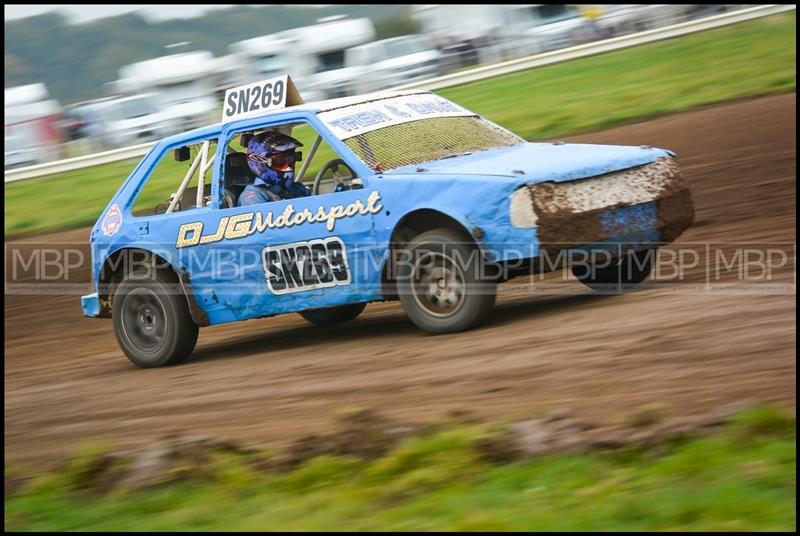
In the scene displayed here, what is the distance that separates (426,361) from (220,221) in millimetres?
2014

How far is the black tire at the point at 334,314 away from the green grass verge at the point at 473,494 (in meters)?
4.00

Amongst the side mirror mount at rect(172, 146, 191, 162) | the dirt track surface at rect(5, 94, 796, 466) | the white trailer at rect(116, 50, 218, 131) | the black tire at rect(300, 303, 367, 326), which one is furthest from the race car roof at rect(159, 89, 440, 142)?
the white trailer at rect(116, 50, 218, 131)

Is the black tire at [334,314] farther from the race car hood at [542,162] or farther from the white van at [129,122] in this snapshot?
the white van at [129,122]

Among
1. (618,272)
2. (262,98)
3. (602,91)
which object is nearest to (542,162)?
(618,272)

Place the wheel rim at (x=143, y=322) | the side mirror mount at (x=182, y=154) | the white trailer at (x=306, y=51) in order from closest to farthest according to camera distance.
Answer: the wheel rim at (x=143, y=322), the side mirror mount at (x=182, y=154), the white trailer at (x=306, y=51)

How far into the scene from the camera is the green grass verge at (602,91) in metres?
18.3

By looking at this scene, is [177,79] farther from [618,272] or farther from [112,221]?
[618,272]

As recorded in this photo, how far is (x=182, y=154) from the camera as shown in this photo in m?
8.71

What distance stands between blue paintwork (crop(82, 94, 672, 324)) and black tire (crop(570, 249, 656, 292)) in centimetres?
66

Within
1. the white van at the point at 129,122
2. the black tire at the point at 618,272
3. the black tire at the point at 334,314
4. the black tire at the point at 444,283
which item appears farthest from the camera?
the white van at the point at 129,122

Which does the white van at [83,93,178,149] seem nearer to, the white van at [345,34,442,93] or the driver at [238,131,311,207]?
the white van at [345,34,442,93]

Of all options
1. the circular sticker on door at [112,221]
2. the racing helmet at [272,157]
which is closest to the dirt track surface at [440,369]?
the circular sticker on door at [112,221]

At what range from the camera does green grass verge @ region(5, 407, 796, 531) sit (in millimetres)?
3980

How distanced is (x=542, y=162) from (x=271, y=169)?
6.35ft
